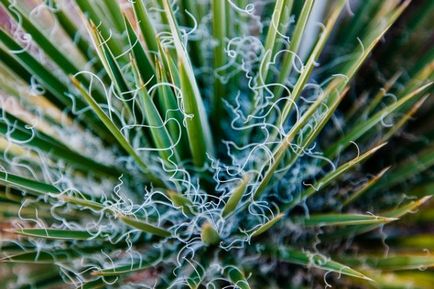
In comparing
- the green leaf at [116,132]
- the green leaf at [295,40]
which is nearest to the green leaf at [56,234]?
the green leaf at [116,132]

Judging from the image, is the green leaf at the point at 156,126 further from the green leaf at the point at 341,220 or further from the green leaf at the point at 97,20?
the green leaf at the point at 341,220

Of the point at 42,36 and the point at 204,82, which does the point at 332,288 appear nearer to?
the point at 204,82

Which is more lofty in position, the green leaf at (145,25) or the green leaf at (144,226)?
the green leaf at (145,25)

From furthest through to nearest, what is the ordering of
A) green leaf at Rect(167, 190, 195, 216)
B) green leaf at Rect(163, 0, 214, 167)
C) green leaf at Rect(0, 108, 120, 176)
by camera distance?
1. green leaf at Rect(0, 108, 120, 176)
2. green leaf at Rect(167, 190, 195, 216)
3. green leaf at Rect(163, 0, 214, 167)

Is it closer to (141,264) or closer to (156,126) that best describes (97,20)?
(156,126)

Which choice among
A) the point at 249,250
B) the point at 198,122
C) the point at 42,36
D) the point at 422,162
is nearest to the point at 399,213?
the point at 422,162

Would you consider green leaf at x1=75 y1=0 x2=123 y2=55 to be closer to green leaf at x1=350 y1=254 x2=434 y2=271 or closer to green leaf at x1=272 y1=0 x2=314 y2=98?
green leaf at x1=272 y1=0 x2=314 y2=98

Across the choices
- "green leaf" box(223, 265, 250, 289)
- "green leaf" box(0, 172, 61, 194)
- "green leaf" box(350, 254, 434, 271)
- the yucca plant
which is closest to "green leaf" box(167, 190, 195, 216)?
the yucca plant

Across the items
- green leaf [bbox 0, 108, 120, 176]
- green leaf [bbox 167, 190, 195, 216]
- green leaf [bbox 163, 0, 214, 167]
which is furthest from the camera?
green leaf [bbox 0, 108, 120, 176]

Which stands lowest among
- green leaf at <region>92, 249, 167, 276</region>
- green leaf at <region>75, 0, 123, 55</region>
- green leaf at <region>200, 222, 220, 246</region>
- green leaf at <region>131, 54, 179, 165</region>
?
green leaf at <region>92, 249, 167, 276</region>
